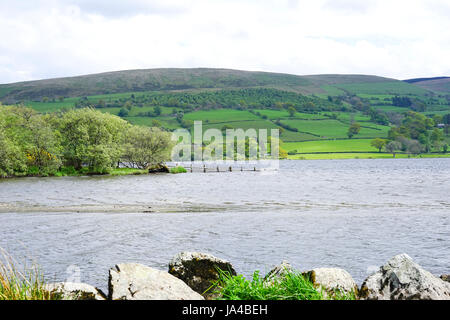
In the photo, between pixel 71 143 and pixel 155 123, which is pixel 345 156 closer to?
pixel 155 123

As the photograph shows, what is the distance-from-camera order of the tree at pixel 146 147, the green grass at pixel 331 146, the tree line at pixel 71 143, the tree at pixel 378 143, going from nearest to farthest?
the tree line at pixel 71 143 → the tree at pixel 146 147 → the green grass at pixel 331 146 → the tree at pixel 378 143

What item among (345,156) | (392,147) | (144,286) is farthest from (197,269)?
(392,147)

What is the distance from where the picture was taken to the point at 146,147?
302ft

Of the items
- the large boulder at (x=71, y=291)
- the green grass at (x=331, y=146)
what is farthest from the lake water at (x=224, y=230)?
the green grass at (x=331, y=146)

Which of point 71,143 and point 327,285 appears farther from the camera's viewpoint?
point 71,143

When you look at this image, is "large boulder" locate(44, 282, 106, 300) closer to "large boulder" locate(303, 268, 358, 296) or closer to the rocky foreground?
the rocky foreground

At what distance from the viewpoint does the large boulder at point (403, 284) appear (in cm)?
766

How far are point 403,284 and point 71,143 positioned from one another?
79824 mm

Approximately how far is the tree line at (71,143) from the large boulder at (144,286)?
A: 221 ft

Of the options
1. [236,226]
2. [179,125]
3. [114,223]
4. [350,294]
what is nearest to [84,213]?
[114,223]

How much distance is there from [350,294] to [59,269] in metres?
12.9

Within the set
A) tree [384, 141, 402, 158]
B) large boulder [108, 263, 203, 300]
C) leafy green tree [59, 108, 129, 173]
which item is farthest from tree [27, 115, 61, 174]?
tree [384, 141, 402, 158]
